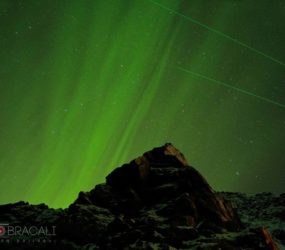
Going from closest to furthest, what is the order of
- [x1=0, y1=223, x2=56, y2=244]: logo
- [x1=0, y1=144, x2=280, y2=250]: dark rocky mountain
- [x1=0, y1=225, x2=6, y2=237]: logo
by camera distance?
[x1=0, y1=144, x2=280, y2=250]: dark rocky mountain
[x1=0, y1=223, x2=56, y2=244]: logo
[x1=0, y1=225, x2=6, y2=237]: logo

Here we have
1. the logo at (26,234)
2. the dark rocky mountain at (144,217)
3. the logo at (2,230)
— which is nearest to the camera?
the dark rocky mountain at (144,217)

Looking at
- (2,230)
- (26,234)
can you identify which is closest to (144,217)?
(26,234)

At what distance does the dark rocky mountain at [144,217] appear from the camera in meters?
31.7

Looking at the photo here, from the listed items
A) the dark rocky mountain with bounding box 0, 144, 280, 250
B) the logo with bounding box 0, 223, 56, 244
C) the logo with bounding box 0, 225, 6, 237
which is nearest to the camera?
the dark rocky mountain with bounding box 0, 144, 280, 250

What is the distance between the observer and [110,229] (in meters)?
34.7

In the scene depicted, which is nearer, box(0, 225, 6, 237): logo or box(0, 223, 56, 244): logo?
box(0, 223, 56, 244): logo

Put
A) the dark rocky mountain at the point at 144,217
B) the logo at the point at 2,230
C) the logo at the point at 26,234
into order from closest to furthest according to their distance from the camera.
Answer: the dark rocky mountain at the point at 144,217
the logo at the point at 26,234
the logo at the point at 2,230

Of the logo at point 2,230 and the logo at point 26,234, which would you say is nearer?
the logo at point 26,234

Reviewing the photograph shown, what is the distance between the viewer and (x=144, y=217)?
3784cm

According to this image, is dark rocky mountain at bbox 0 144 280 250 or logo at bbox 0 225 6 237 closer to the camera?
dark rocky mountain at bbox 0 144 280 250

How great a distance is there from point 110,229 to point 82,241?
3444 millimetres

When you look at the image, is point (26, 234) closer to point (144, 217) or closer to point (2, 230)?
point (2, 230)

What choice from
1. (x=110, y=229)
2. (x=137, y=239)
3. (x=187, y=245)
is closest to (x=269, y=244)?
(x=187, y=245)

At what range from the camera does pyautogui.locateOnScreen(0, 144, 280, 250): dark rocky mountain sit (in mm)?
31719
